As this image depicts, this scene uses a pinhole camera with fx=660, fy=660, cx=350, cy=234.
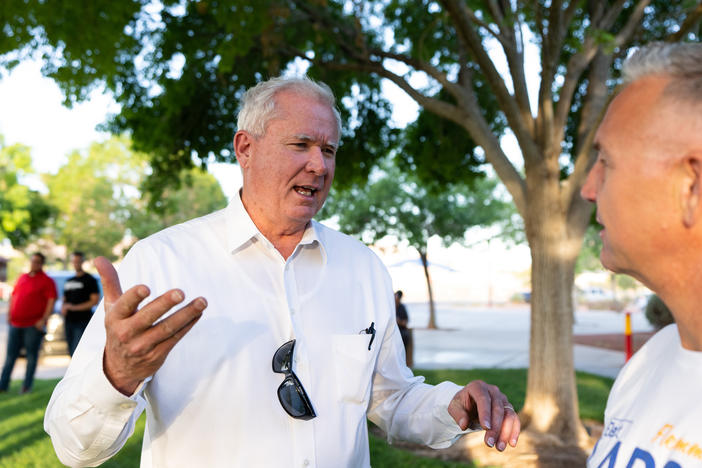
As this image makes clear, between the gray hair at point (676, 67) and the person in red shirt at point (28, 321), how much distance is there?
9332 millimetres

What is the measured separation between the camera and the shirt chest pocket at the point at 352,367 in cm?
238

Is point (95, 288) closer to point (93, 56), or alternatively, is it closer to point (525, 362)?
point (93, 56)

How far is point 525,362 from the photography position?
1405 cm

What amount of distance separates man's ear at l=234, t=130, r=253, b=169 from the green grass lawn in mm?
4196

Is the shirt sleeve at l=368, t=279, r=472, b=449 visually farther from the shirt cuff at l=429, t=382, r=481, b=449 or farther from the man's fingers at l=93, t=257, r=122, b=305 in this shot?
the man's fingers at l=93, t=257, r=122, b=305

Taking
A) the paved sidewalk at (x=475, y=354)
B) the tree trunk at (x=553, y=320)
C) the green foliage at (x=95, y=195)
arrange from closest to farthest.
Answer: the tree trunk at (x=553, y=320)
the paved sidewalk at (x=475, y=354)
the green foliage at (x=95, y=195)

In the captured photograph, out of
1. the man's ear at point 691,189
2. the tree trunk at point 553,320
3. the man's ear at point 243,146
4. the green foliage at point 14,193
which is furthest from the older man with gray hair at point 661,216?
the green foliage at point 14,193

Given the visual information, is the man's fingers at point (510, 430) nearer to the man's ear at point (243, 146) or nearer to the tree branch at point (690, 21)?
the man's ear at point (243, 146)

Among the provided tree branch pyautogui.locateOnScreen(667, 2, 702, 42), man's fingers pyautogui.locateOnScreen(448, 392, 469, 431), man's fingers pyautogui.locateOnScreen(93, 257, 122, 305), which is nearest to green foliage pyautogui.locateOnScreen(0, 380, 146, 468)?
man's fingers pyautogui.locateOnScreen(448, 392, 469, 431)

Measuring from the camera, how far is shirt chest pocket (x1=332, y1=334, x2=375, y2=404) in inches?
93.8

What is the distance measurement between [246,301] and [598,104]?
6073mm

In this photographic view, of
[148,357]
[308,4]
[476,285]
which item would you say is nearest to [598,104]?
[308,4]

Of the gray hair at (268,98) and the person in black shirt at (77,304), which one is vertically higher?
the gray hair at (268,98)

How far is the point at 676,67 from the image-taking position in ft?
4.23
